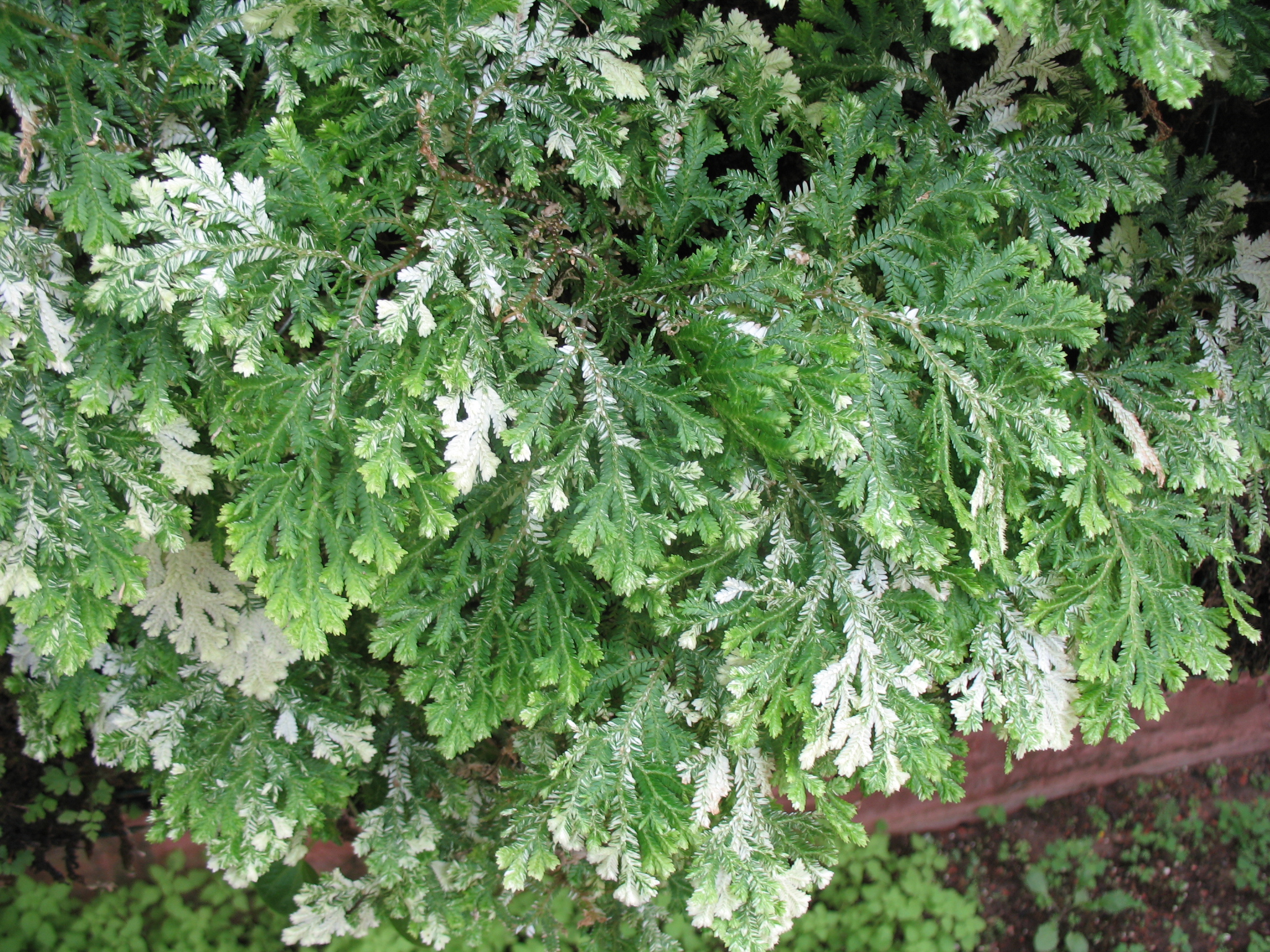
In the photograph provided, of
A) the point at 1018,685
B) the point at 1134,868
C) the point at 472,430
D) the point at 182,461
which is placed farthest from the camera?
the point at 1134,868

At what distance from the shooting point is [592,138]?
A: 1.59m

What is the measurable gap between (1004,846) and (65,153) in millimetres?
5021

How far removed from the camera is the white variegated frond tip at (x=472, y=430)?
4.87 feet

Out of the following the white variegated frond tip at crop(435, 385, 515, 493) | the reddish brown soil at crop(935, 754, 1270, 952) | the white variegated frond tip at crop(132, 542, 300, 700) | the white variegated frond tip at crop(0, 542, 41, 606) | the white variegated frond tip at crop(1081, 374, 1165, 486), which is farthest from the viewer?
the reddish brown soil at crop(935, 754, 1270, 952)

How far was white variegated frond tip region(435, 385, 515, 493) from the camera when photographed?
1.48 m

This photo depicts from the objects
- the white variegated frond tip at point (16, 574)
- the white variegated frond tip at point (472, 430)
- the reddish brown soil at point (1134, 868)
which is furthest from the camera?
the reddish brown soil at point (1134, 868)

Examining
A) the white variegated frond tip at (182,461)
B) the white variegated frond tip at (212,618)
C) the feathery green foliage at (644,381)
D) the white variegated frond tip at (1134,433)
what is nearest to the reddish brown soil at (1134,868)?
the feathery green foliage at (644,381)

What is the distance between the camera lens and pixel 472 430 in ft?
4.95

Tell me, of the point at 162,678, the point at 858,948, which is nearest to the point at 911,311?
the point at 162,678

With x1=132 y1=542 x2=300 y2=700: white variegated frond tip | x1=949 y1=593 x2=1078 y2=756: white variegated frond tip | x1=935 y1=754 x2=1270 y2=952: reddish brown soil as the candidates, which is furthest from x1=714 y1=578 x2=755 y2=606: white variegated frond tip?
x1=935 y1=754 x2=1270 y2=952: reddish brown soil

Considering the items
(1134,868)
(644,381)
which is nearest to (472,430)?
(644,381)

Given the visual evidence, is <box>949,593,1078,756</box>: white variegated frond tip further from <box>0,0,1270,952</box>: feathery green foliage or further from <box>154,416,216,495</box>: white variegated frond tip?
<box>154,416,216,495</box>: white variegated frond tip

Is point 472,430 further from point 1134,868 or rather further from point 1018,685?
point 1134,868

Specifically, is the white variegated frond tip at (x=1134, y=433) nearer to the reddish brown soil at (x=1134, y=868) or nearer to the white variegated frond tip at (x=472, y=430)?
the white variegated frond tip at (x=472, y=430)
